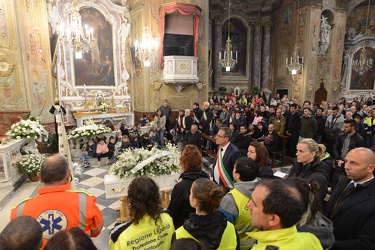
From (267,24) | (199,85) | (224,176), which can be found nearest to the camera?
(224,176)

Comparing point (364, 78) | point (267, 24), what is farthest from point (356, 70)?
point (267, 24)

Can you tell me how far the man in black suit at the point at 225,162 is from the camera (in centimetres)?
356

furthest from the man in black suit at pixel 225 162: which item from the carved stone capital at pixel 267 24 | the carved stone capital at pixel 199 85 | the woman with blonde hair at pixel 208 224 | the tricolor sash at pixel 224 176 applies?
the carved stone capital at pixel 267 24

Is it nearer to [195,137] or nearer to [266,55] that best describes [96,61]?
[195,137]

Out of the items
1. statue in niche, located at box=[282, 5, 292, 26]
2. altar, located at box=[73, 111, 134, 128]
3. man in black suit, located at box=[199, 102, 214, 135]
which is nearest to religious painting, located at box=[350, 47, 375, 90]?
statue in niche, located at box=[282, 5, 292, 26]

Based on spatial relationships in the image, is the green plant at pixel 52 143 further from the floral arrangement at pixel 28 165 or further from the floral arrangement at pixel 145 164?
the floral arrangement at pixel 145 164

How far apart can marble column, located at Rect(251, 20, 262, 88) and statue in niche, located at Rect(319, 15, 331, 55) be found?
365 cm

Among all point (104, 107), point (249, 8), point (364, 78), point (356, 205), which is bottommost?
point (356, 205)

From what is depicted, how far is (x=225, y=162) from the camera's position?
3621mm

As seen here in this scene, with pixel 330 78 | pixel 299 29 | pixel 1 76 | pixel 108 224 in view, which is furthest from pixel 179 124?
pixel 330 78

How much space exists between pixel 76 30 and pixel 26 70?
2630mm

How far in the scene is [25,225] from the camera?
1.29 metres

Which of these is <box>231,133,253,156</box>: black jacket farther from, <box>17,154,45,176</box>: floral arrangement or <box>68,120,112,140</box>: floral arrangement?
<box>17,154,45,176</box>: floral arrangement

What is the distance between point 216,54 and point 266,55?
3593mm
